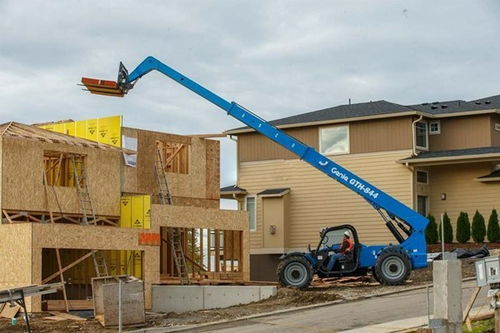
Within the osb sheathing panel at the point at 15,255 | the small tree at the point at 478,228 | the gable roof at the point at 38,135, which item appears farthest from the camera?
the small tree at the point at 478,228

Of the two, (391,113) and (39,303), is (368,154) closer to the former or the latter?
(391,113)

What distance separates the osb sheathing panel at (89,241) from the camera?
26.5m

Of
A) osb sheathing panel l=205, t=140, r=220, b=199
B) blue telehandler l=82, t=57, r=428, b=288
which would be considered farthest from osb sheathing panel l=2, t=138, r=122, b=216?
osb sheathing panel l=205, t=140, r=220, b=199

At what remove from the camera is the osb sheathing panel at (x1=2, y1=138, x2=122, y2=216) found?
28.7 metres

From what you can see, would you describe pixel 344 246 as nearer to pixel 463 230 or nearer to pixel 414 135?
pixel 463 230

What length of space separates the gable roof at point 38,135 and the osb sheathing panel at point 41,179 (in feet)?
0.56

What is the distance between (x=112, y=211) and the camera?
32.0m

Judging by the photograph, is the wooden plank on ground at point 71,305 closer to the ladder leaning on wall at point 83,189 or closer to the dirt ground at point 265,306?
the dirt ground at point 265,306

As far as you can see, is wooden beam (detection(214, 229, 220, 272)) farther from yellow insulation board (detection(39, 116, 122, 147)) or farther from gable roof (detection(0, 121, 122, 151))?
gable roof (detection(0, 121, 122, 151))

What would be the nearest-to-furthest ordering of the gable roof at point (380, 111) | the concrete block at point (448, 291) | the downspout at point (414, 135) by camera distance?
the concrete block at point (448, 291) → the downspout at point (414, 135) → the gable roof at point (380, 111)

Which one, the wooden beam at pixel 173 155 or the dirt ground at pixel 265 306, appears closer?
the dirt ground at pixel 265 306

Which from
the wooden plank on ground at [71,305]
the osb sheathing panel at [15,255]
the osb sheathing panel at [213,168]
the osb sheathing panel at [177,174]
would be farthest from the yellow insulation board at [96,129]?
the osb sheathing panel at [15,255]

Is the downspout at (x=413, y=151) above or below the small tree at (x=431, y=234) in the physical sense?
above

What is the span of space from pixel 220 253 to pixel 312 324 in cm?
1436
